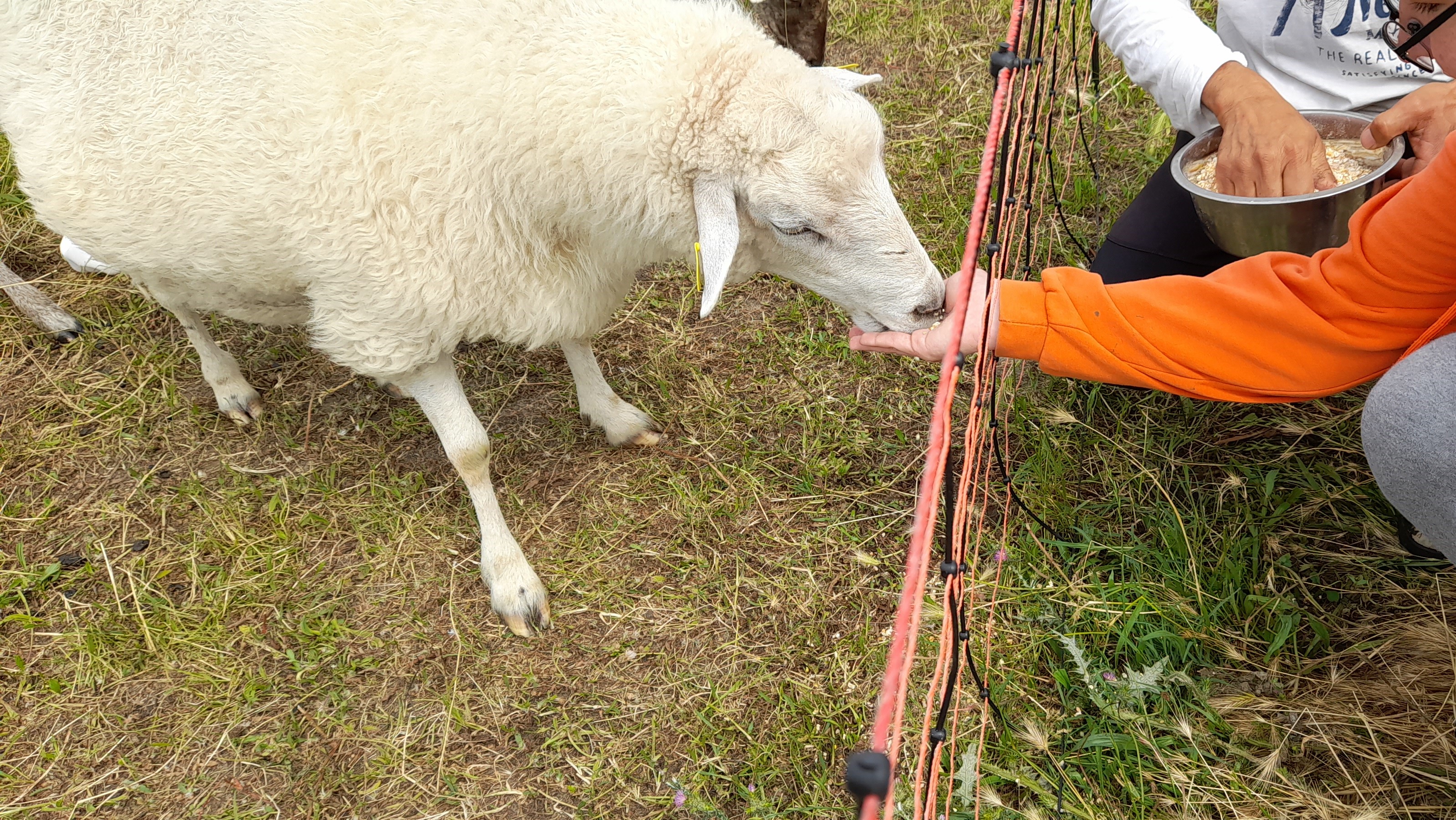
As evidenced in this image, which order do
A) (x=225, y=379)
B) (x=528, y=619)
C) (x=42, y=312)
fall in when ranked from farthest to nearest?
(x=42, y=312), (x=225, y=379), (x=528, y=619)

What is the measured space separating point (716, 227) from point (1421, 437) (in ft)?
4.61

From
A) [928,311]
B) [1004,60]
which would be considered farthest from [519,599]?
[1004,60]

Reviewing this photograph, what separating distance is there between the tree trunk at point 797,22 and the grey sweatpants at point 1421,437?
2542mm

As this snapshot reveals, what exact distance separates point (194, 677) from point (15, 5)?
1826 mm

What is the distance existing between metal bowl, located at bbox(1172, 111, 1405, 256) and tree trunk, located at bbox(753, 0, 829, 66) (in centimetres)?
184

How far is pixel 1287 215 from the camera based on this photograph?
2.10 metres

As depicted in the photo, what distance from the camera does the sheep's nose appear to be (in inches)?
90.2

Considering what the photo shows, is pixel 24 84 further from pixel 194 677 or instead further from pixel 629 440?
pixel 629 440

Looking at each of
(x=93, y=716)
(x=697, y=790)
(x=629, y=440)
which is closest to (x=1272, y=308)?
(x=697, y=790)

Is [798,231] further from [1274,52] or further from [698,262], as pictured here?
[1274,52]

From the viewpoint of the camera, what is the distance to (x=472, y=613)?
2773 mm

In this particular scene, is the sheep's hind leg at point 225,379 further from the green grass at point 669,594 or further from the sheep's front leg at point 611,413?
the sheep's front leg at point 611,413

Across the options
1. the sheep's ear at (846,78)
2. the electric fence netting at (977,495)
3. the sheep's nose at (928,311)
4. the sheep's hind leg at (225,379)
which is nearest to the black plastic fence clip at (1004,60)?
the electric fence netting at (977,495)

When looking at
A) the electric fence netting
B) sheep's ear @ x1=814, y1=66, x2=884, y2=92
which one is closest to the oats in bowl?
the electric fence netting
